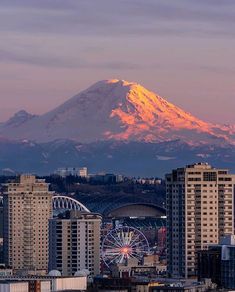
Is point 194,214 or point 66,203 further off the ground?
point 66,203

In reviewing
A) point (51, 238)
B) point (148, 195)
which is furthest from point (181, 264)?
point (148, 195)

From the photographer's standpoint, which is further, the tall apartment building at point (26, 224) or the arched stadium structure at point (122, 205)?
the arched stadium structure at point (122, 205)

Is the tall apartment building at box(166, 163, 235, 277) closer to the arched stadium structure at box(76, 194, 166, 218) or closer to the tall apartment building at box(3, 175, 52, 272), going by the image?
the tall apartment building at box(3, 175, 52, 272)

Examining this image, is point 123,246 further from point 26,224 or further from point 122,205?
point 122,205

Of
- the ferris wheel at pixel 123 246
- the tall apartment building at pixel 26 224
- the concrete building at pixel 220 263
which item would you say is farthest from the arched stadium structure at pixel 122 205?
the concrete building at pixel 220 263

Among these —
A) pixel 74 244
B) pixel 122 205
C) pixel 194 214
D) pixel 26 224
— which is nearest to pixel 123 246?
pixel 26 224

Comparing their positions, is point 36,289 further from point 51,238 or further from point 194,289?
point 51,238

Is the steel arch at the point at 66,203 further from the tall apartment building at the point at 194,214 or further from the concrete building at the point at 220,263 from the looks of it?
the concrete building at the point at 220,263
